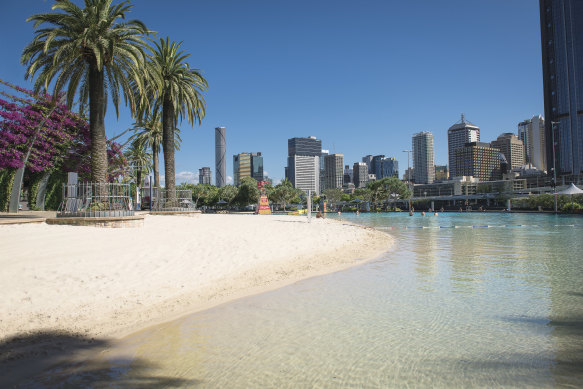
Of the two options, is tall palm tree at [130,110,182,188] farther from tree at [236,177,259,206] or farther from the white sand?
tree at [236,177,259,206]

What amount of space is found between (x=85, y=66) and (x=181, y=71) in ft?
33.3

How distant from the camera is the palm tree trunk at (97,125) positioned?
17531 mm

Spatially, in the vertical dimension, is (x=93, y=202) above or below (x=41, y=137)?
below

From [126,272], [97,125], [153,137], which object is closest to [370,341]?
[126,272]

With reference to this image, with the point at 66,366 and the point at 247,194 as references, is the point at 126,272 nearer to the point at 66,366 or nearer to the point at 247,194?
the point at 66,366

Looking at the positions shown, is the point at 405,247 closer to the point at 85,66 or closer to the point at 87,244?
the point at 87,244

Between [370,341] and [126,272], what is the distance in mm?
6316

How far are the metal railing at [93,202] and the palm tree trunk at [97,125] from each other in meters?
0.71

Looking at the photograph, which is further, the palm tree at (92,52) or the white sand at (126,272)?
the palm tree at (92,52)

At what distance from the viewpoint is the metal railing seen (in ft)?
52.6

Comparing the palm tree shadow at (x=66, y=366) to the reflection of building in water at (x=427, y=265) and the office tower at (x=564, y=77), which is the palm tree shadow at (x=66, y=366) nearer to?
the reflection of building in water at (x=427, y=265)

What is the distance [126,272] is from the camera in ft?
29.4

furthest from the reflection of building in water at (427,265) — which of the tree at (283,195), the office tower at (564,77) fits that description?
the office tower at (564,77)

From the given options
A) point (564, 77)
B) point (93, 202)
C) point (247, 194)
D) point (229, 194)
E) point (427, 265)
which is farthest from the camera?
point (564, 77)
